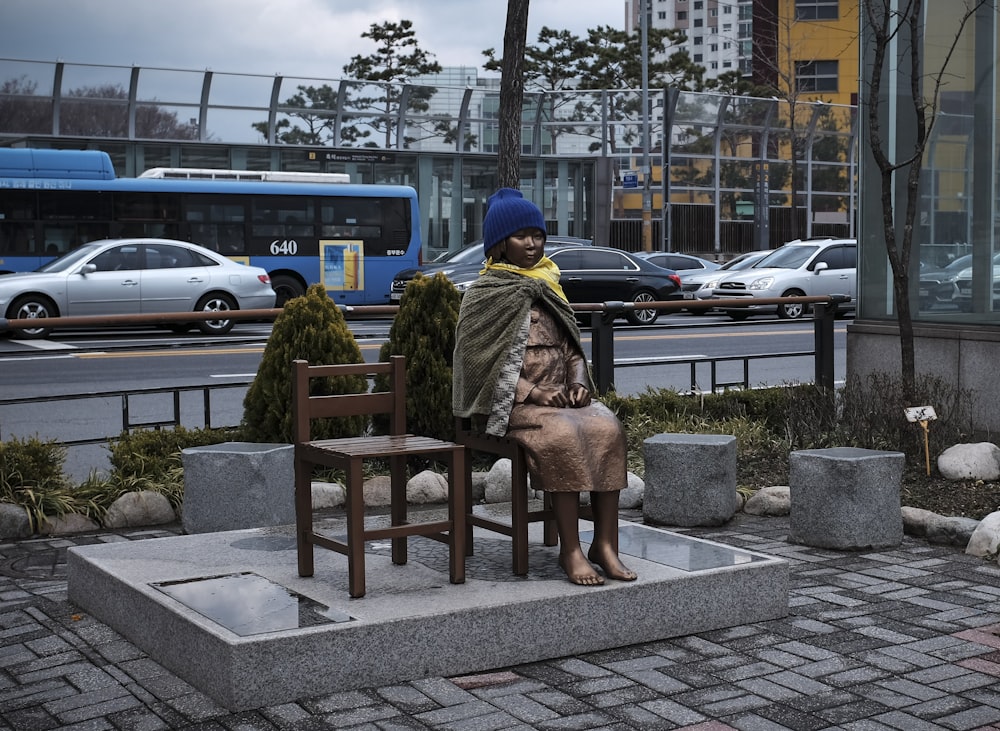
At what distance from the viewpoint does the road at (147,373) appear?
379 inches

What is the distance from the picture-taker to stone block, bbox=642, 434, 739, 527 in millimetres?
7852

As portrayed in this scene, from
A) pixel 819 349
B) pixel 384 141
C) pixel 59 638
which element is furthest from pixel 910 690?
pixel 384 141

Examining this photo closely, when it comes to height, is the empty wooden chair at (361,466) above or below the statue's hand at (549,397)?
below

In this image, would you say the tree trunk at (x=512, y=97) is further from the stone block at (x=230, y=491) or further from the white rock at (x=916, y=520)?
the white rock at (x=916, y=520)

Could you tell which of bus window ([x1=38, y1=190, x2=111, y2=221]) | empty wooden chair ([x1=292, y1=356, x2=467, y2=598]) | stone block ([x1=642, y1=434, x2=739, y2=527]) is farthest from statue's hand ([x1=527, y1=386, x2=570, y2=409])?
bus window ([x1=38, y1=190, x2=111, y2=221])

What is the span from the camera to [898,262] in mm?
9164

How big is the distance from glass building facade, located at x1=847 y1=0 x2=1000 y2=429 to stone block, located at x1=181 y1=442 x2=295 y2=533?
16.4 ft

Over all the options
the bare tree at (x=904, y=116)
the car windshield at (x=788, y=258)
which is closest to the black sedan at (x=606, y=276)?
the car windshield at (x=788, y=258)

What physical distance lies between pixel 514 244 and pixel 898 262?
4322 mm

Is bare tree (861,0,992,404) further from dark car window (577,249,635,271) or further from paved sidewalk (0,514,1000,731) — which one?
dark car window (577,249,635,271)

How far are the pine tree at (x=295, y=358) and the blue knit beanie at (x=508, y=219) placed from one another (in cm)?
315

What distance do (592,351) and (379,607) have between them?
576 centimetres

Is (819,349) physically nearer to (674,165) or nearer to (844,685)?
(844,685)

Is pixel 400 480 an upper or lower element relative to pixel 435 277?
lower
